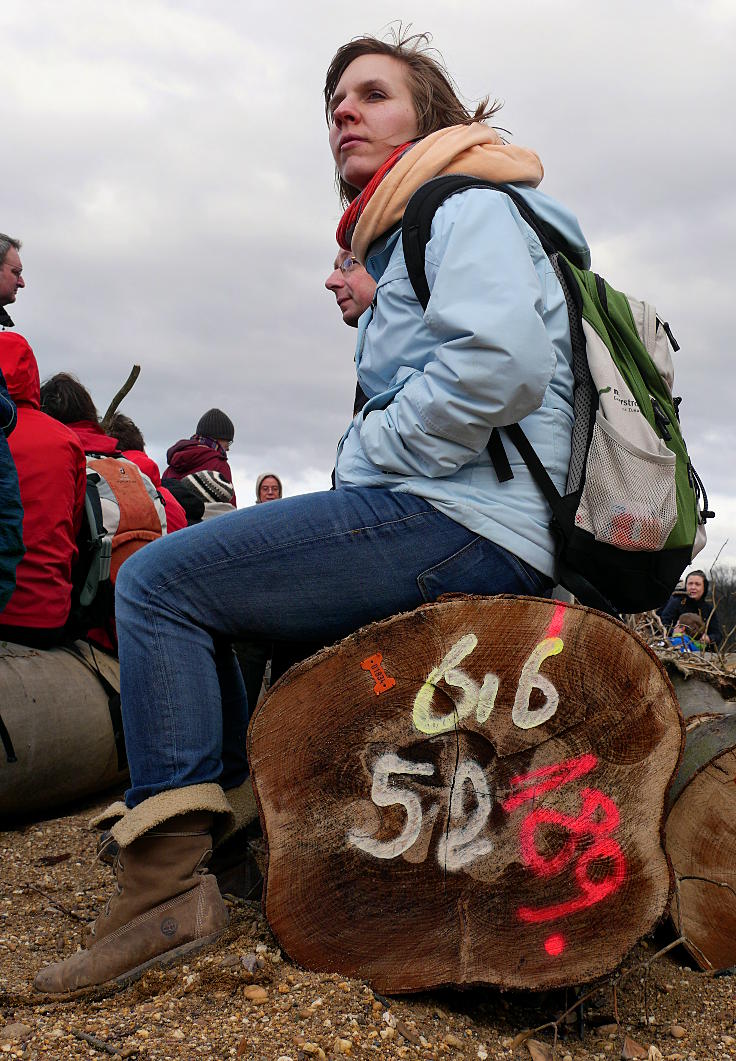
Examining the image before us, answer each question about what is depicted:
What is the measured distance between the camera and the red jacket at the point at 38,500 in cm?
414

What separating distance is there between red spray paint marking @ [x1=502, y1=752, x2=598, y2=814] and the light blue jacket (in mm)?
420

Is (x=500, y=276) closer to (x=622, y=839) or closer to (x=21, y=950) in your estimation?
(x=622, y=839)

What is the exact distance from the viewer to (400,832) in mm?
2074

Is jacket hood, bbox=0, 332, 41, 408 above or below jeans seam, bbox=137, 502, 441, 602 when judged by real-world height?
above

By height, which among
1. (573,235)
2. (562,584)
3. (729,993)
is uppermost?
(573,235)

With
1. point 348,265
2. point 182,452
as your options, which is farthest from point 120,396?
point 348,265

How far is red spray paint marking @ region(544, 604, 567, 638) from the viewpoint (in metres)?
2.05

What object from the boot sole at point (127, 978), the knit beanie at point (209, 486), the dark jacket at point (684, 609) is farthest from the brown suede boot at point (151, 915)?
the dark jacket at point (684, 609)

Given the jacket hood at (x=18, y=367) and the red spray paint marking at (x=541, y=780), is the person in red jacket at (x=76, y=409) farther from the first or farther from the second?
the red spray paint marking at (x=541, y=780)

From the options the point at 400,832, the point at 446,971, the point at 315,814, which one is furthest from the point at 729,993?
the point at 315,814

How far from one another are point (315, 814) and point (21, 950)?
1.04 m

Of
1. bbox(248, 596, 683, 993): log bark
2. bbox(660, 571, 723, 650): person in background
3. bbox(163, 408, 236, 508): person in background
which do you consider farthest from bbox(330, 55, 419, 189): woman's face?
bbox(660, 571, 723, 650): person in background

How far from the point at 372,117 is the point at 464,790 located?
1.69 m

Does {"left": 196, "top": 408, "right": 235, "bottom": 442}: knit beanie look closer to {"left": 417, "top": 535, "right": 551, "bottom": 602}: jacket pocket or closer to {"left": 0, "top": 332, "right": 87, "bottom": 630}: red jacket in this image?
{"left": 0, "top": 332, "right": 87, "bottom": 630}: red jacket
